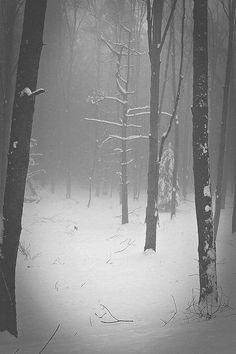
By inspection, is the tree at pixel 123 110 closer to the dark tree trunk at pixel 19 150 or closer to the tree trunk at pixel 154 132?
the tree trunk at pixel 154 132

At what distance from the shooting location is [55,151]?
3266 centimetres

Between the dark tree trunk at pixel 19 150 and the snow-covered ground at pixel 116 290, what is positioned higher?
the dark tree trunk at pixel 19 150

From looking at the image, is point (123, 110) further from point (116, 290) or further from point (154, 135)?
point (116, 290)

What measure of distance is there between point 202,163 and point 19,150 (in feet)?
12.2

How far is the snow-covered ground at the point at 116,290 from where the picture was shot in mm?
5168

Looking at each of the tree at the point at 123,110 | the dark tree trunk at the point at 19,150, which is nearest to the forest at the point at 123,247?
the dark tree trunk at the point at 19,150

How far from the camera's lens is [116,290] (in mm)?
9727

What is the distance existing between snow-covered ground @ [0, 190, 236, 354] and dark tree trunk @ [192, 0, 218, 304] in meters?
0.80

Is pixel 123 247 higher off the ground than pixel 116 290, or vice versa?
pixel 123 247

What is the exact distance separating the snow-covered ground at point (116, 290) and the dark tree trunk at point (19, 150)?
1089 mm

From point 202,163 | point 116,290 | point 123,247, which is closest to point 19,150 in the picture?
point 202,163

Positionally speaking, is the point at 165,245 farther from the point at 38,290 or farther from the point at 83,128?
the point at 83,128

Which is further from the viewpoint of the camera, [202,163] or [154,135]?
[154,135]

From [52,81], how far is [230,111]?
17659 millimetres
